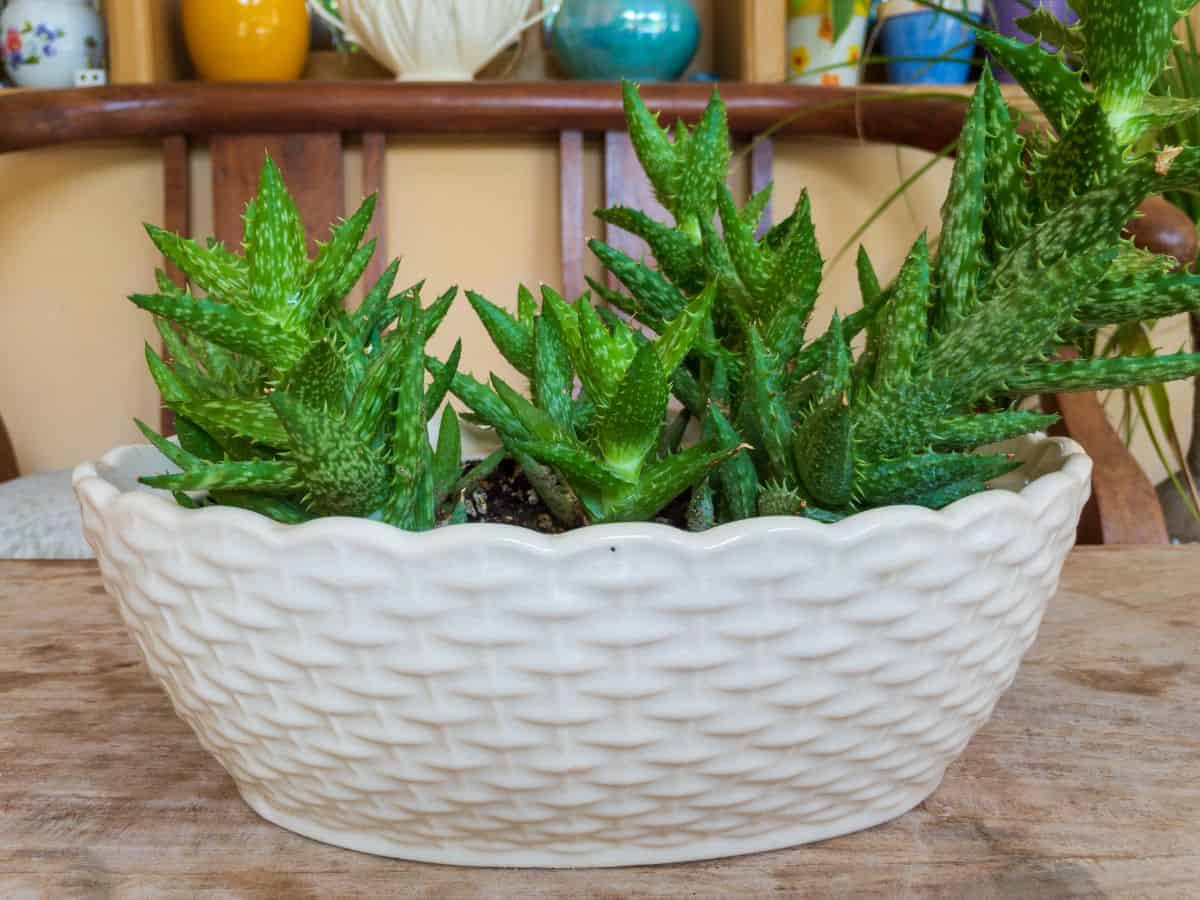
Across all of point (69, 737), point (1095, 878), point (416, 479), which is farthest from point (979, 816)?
point (69, 737)

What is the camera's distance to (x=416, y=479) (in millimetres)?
264

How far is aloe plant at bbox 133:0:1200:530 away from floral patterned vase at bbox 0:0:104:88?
1291 millimetres

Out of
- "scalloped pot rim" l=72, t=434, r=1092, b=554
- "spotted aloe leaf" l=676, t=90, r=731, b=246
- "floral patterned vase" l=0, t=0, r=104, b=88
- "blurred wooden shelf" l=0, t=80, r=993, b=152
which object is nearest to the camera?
"scalloped pot rim" l=72, t=434, r=1092, b=554

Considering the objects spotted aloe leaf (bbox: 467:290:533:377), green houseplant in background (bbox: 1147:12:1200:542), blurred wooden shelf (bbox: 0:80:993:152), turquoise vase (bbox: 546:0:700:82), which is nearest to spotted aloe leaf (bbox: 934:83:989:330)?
spotted aloe leaf (bbox: 467:290:533:377)

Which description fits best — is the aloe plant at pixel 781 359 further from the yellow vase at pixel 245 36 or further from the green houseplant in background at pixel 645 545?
the yellow vase at pixel 245 36

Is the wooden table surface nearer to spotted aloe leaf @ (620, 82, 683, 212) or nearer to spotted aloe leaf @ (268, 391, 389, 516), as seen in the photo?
spotted aloe leaf @ (268, 391, 389, 516)

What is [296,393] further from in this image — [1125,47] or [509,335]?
[1125,47]

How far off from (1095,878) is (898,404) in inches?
4.9

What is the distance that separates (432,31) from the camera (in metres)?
1.29

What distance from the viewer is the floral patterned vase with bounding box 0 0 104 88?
1.36 meters

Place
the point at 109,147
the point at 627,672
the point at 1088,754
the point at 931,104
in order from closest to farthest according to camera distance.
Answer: the point at 627,672 < the point at 1088,754 < the point at 931,104 < the point at 109,147

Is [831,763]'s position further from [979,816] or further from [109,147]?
[109,147]

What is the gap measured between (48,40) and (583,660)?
4.64ft

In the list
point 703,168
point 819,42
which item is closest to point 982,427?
point 703,168
